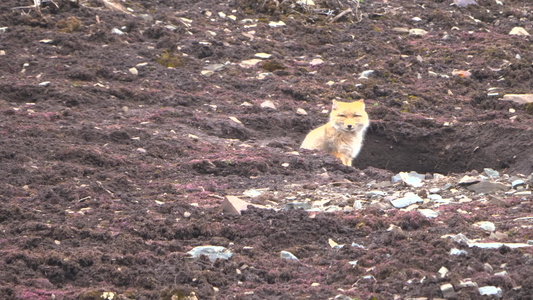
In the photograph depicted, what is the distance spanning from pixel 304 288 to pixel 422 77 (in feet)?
25.9

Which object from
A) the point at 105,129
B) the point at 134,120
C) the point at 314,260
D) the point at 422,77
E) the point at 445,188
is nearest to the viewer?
the point at 314,260

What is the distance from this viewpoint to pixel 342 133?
931 cm

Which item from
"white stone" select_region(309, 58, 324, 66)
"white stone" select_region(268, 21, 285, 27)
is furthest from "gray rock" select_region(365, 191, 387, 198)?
"white stone" select_region(268, 21, 285, 27)

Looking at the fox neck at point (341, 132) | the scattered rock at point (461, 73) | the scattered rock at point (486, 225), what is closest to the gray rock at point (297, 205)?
the scattered rock at point (486, 225)

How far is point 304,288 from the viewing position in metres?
4.33

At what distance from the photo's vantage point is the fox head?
9062 millimetres

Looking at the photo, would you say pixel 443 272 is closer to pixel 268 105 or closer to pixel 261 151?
pixel 261 151

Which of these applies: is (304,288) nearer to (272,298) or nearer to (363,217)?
(272,298)

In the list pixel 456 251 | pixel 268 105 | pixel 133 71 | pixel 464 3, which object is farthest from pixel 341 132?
pixel 464 3

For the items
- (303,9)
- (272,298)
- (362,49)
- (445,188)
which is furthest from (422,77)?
(272,298)

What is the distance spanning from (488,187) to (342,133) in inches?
129

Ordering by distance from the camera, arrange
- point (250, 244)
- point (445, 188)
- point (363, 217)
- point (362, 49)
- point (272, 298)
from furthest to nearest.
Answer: point (362, 49) < point (445, 188) < point (363, 217) < point (250, 244) < point (272, 298)

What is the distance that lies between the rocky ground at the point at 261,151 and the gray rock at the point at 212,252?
3 centimetres

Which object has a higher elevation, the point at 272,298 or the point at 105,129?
the point at 272,298
